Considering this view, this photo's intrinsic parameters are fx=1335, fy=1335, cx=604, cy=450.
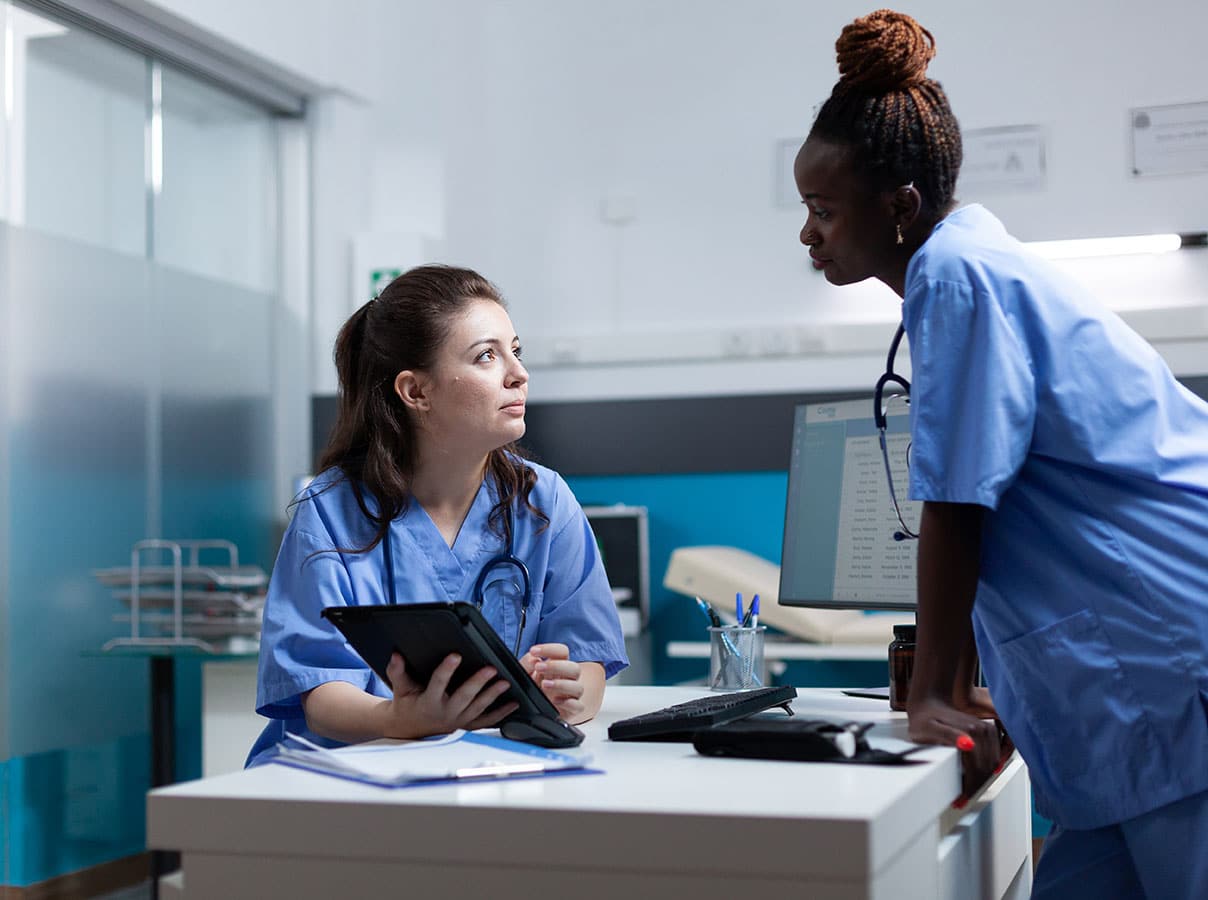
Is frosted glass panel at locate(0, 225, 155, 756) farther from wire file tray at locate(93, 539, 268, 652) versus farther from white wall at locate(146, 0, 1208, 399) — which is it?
white wall at locate(146, 0, 1208, 399)

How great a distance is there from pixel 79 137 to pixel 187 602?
1.28 m

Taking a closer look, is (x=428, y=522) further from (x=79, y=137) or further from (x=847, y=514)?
(x=79, y=137)

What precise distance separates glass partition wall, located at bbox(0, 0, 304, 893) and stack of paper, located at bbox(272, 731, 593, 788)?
2.30 m

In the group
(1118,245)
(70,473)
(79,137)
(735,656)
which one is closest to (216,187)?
(79,137)

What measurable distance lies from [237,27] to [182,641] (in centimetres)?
179

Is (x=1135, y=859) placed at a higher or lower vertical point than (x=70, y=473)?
lower

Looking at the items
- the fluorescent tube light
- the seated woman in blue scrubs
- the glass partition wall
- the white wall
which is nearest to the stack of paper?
the seated woman in blue scrubs

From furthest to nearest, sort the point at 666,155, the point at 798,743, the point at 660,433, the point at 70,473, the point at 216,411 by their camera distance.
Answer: the point at 666,155 → the point at 660,433 → the point at 216,411 → the point at 70,473 → the point at 798,743

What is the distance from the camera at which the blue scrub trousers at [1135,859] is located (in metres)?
1.15

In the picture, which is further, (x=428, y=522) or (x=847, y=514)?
(x=847, y=514)

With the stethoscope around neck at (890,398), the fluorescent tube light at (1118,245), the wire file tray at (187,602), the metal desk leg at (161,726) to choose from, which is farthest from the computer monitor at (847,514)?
the fluorescent tube light at (1118,245)

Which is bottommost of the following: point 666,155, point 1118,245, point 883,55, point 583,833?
point 583,833

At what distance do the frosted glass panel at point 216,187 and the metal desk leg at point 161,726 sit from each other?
1.26 meters

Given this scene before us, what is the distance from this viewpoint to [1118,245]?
4.20 meters
